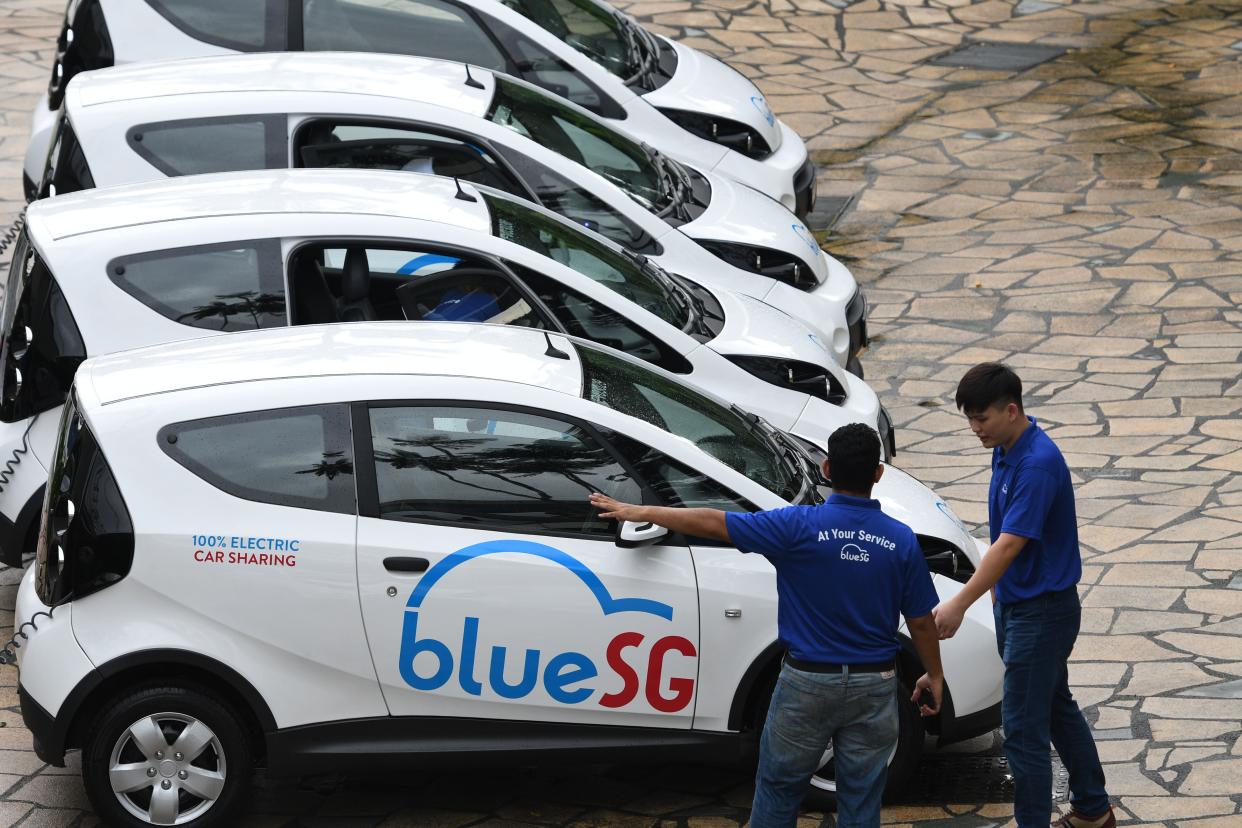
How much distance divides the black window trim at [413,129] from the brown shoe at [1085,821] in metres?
4.29

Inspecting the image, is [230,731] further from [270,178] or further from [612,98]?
[612,98]

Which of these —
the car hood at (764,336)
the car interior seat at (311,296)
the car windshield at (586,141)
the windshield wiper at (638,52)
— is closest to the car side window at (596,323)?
the car hood at (764,336)

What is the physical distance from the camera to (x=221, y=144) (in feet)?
28.8

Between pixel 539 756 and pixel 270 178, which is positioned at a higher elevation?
pixel 270 178

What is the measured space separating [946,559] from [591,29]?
6513mm

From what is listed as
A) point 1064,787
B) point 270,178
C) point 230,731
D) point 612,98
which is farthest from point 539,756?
point 612,98

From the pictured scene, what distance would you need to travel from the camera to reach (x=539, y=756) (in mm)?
6082

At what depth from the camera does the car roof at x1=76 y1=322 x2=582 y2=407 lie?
20.0 ft

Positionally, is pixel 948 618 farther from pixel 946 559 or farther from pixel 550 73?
pixel 550 73

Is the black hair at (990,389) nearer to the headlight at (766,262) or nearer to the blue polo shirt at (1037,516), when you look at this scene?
the blue polo shirt at (1037,516)

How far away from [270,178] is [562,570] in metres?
2.91

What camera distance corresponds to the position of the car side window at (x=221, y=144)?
8.68m

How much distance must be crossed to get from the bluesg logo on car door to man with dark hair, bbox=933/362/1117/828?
98cm

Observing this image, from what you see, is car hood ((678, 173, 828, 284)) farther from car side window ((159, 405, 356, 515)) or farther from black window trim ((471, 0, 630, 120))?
car side window ((159, 405, 356, 515))
